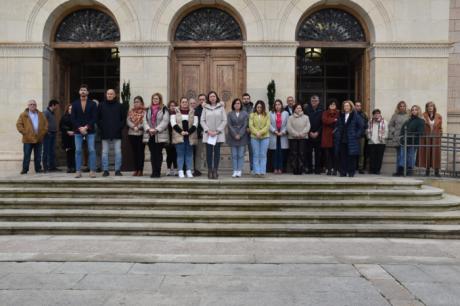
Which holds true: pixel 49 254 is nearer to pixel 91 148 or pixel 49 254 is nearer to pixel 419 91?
pixel 91 148

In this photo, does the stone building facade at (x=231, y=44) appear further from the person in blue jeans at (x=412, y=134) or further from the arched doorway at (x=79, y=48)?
the person in blue jeans at (x=412, y=134)

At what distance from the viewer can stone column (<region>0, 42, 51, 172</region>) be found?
1480 cm

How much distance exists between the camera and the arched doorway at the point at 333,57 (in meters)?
15.4

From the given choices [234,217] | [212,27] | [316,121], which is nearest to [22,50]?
[212,27]

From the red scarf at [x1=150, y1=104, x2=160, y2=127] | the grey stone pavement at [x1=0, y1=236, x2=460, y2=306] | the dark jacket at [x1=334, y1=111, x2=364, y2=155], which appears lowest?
the grey stone pavement at [x1=0, y1=236, x2=460, y2=306]

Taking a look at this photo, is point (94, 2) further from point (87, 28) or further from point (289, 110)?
point (289, 110)

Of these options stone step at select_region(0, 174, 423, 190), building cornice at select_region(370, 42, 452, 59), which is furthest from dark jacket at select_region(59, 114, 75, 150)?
building cornice at select_region(370, 42, 452, 59)

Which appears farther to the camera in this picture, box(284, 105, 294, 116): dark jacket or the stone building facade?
the stone building facade

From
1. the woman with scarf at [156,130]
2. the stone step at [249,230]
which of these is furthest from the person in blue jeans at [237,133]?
the stone step at [249,230]

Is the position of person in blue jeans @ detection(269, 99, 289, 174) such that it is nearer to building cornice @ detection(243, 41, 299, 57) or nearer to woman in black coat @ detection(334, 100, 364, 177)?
woman in black coat @ detection(334, 100, 364, 177)

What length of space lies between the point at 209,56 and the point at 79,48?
4218 mm

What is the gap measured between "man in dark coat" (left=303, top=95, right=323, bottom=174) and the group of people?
0.03 m

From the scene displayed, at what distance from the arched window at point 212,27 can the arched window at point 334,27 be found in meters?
2.06

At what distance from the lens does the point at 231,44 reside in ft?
50.1
